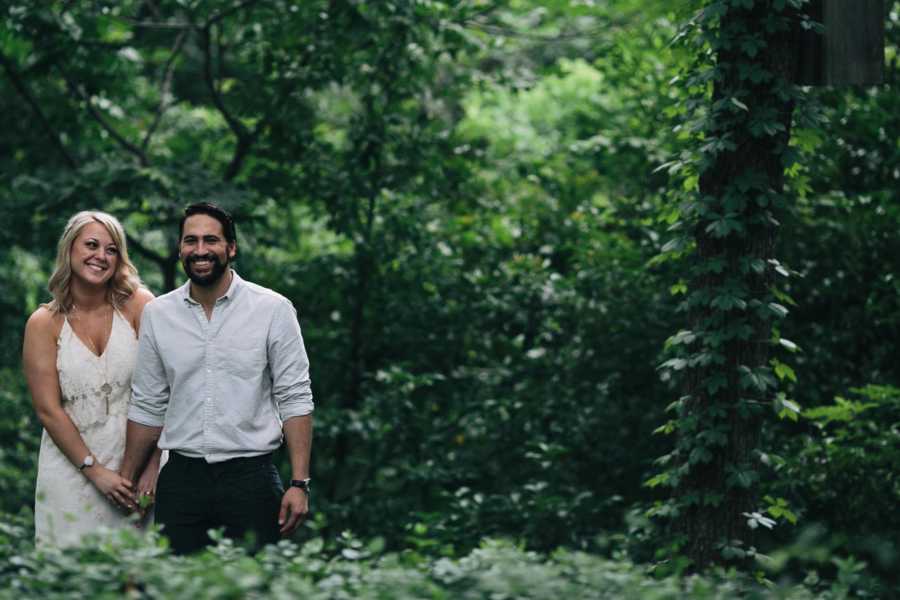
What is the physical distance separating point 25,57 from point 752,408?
6267 mm

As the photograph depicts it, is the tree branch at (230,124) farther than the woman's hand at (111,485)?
Yes

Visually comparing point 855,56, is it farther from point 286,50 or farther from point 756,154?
point 286,50

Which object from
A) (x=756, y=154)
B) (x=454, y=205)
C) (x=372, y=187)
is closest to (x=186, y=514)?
(x=756, y=154)

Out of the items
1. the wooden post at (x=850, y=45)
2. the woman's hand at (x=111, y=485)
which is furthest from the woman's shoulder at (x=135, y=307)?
the wooden post at (x=850, y=45)

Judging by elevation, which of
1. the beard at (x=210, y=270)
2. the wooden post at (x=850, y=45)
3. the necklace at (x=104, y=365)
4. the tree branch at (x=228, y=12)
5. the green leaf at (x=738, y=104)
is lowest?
the necklace at (x=104, y=365)

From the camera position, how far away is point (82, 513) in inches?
192

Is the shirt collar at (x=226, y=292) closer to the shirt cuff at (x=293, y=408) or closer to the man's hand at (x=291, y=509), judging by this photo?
the shirt cuff at (x=293, y=408)

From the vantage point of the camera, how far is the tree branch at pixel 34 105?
9.30m

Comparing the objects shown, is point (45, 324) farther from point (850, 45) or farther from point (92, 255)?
point (850, 45)

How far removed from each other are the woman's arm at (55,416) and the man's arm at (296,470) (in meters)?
0.65

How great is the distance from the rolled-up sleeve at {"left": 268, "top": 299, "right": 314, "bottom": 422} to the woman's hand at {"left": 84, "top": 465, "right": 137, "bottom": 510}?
2.28 feet

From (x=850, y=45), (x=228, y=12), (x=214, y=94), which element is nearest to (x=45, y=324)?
(x=850, y=45)

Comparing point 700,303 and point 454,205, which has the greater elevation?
point 454,205

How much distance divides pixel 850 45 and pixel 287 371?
2956 mm
